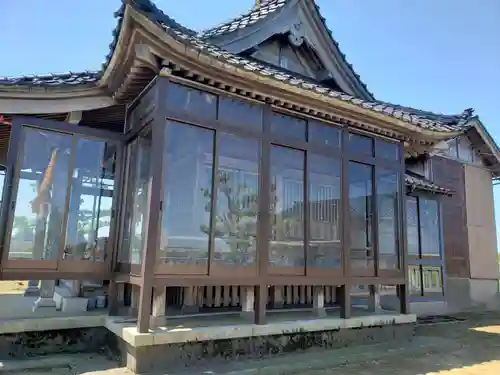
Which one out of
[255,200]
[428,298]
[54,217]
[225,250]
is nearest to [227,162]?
[255,200]

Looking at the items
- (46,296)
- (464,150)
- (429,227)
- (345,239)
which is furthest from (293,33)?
(464,150)

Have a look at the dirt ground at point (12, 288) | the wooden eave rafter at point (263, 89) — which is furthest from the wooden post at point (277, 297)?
the dirt ground at point (12, 288)

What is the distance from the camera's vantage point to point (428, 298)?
945 cm

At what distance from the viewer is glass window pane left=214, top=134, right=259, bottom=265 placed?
16.6 feet

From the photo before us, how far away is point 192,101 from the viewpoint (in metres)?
4.82

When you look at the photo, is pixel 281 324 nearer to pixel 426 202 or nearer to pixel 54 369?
pixel 54 369

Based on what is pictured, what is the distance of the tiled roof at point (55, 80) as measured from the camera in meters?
4.88

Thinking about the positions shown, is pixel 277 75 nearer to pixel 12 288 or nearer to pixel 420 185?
pixel 420 185

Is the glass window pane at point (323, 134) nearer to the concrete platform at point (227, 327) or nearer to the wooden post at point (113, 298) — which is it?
the concrete platform at point (227, 327)

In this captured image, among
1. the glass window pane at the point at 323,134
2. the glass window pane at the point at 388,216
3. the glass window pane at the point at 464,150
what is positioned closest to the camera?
the glass window pane at the point at 323,134

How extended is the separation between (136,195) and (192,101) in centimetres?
151

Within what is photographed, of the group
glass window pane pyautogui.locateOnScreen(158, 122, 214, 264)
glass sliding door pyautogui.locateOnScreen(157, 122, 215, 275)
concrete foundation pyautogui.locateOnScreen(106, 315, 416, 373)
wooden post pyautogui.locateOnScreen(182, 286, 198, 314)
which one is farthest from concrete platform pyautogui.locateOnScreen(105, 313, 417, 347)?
glass window pane pyautogui.locateOnScreen(158, 122, 214, 264)

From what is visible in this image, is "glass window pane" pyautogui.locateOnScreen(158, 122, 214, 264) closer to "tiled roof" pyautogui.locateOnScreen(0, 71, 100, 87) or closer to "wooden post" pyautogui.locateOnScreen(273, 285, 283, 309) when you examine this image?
"tiled roof" pyautogui.locateOnScreen(0, 71, 100, 87)

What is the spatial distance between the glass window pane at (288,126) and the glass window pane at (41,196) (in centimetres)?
284
